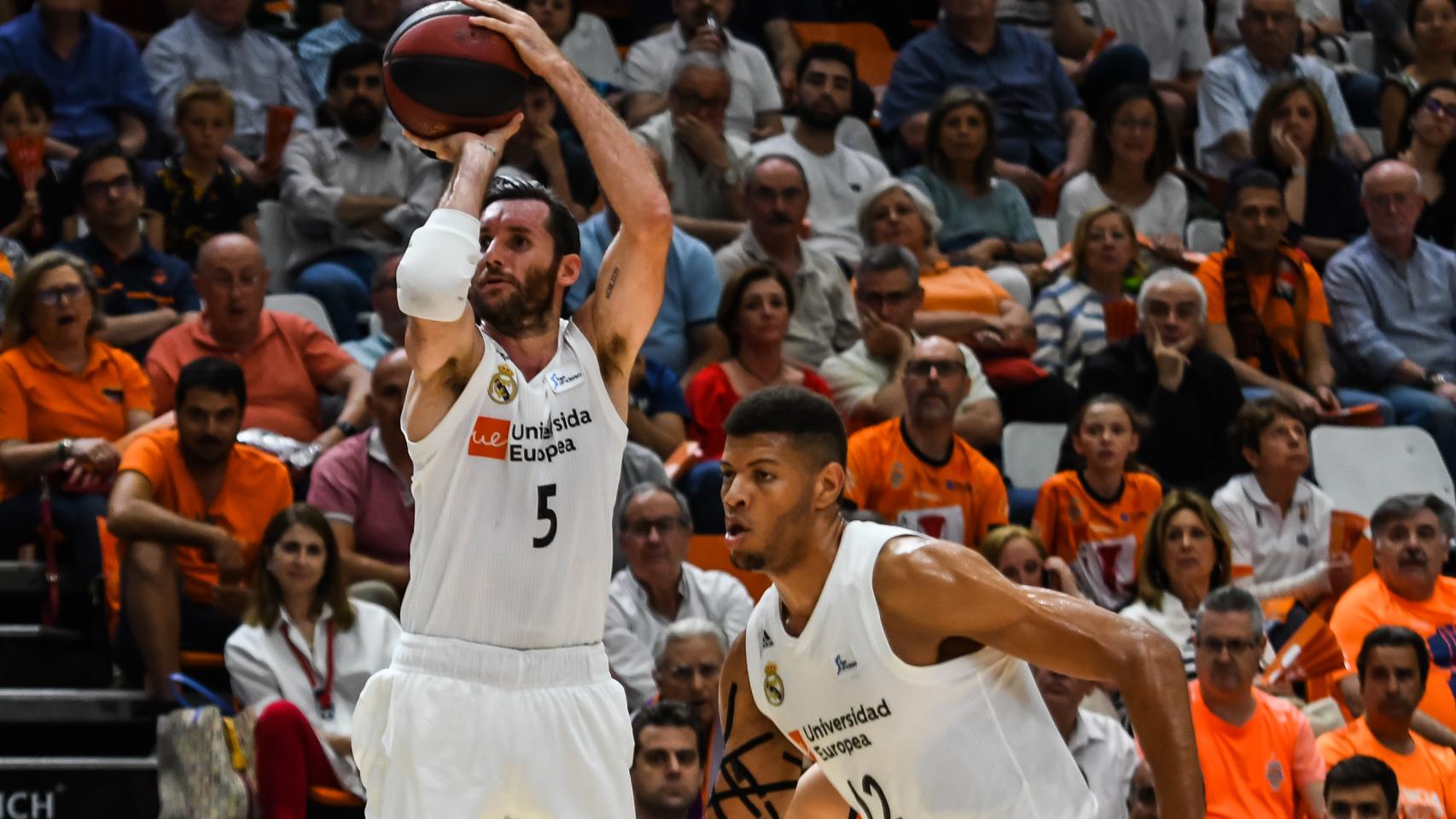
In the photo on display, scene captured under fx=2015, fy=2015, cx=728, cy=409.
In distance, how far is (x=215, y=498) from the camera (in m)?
Result: 7.96

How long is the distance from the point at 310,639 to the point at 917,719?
148 inches

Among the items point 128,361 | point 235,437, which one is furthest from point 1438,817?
point 128,361

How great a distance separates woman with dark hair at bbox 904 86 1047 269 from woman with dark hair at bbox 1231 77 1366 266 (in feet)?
4.95

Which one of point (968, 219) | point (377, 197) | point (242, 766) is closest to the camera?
point (242, 766)

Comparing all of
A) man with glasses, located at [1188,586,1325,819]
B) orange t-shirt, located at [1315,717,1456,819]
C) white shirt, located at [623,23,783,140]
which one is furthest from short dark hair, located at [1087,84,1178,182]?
orange t-shirt, located at [1315,717,1456,819]

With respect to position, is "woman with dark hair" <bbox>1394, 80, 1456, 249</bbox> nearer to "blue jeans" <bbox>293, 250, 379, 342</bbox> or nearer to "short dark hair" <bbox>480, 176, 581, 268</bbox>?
"blue jeans" <bbox>293, 250, 379, 342</bbox>

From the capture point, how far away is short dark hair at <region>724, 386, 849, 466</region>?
4.38 m

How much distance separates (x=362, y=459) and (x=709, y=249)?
2.69 metres

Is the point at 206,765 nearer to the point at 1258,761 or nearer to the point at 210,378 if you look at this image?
the point at 210,378

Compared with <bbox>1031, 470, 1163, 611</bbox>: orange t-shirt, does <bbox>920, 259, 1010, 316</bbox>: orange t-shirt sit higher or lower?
higher

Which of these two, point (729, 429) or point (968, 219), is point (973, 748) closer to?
point (729, 429)

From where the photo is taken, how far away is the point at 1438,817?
789cm

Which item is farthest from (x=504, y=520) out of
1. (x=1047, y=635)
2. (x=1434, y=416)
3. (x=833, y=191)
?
(x=1434, y=416)

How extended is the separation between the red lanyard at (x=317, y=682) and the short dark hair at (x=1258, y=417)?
4.43 metres
